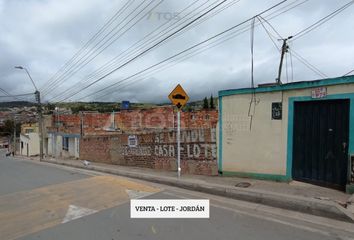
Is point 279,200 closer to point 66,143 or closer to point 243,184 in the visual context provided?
point 243,184

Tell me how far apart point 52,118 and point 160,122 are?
65.1 ft

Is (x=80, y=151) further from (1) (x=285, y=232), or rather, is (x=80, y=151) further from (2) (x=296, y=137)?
(1) (x=285, y=232)

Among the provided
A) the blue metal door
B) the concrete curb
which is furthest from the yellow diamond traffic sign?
the blue metal door

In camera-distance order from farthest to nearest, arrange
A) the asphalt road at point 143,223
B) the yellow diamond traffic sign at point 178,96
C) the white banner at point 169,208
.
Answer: the yellow diamond traffic sign at point 178,96 → the white banner at point 169,208 → the asphalt road at point 143,223

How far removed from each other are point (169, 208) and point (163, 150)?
661 centimetres

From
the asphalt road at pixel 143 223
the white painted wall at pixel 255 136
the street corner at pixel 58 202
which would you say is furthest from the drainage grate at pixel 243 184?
the street corner at pixel 58 202

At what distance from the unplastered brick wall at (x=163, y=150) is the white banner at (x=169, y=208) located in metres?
3.65

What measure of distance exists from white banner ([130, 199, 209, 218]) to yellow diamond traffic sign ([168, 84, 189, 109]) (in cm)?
371

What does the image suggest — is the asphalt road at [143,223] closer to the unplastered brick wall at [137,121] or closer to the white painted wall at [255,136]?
the white painted wall at [255,136]

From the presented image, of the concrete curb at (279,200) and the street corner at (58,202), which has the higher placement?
the concrete curb at (279,200)

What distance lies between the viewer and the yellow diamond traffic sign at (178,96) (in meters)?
9.85

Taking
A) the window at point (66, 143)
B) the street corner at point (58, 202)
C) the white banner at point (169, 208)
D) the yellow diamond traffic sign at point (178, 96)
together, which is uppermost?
the yellow diamond traffic sign at point (178, 96)

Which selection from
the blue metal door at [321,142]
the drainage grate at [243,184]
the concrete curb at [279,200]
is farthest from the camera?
the drainage grate at [243,184]

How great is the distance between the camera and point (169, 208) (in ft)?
21.3
